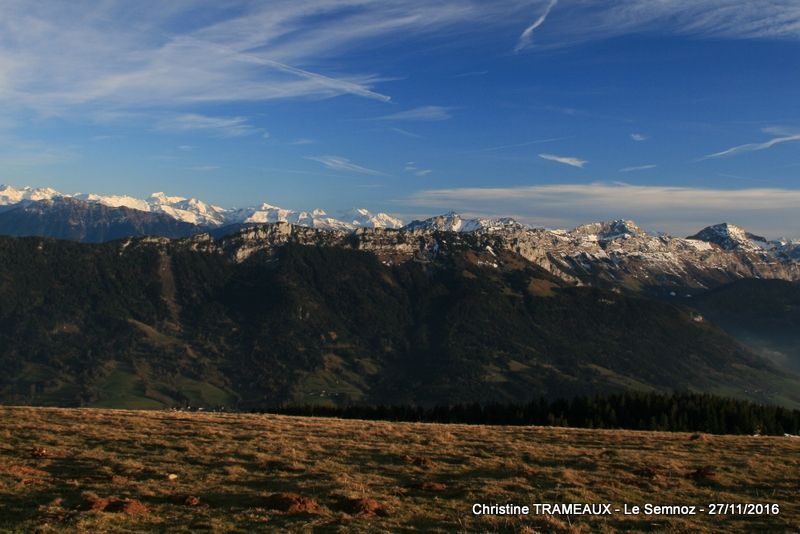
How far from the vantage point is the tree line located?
370 feet

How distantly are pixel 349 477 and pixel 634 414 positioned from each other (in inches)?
4330

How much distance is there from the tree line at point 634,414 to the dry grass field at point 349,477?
6162cm

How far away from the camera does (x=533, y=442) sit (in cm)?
5353

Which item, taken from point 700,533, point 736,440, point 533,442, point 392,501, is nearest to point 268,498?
point 392,501

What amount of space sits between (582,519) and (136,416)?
50022mm

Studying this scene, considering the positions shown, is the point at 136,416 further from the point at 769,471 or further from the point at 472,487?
the point at 769,471

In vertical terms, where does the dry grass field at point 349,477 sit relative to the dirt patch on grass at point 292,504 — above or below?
below

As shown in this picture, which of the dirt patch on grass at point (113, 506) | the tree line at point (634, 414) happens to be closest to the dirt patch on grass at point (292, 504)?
the dirt patch on grass at point (113, 506)

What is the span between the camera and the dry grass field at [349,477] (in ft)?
89.7

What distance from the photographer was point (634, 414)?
429 feet

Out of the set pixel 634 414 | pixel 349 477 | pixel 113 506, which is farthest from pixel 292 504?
pixel 634 414

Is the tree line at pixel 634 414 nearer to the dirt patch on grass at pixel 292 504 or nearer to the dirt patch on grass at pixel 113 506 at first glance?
the dirt patch on grass at pixel 292 504

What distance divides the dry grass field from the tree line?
61623mm

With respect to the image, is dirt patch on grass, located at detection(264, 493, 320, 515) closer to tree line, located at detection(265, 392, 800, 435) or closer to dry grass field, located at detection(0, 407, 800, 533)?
dry grass field, located at detection(0, 407, 800, 533)
